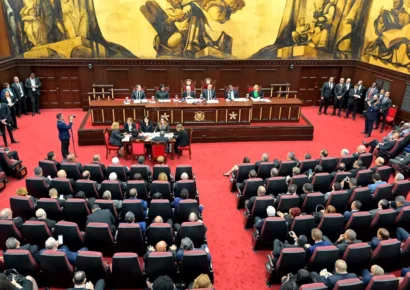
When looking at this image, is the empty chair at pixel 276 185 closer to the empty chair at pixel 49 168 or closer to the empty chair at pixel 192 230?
the empty chair at pixel 192 230

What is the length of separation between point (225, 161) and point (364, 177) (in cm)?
423

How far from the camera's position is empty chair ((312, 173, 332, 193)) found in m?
7.82

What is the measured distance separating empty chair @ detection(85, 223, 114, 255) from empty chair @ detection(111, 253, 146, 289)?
30.7 inches

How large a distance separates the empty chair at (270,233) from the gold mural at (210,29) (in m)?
10.1

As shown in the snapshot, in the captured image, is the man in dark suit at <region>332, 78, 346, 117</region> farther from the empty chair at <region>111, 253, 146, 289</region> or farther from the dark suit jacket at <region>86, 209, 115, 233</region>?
the empty chair at <region>111, 253, 146, 289</region>

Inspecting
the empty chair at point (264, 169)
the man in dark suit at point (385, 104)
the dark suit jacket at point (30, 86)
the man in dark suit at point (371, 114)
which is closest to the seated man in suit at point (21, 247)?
the empty chair at point (264, 169)

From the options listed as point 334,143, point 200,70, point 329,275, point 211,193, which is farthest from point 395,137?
point 200,70

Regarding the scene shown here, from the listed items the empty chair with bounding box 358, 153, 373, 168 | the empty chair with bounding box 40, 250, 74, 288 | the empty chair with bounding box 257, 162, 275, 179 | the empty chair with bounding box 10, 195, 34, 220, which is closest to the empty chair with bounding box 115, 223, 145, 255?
the empty chair with bounding box 40, 250, 74, 288

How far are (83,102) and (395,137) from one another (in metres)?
12.4

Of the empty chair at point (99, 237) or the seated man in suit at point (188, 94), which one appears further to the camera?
the seated man in suit at point (188, 94)

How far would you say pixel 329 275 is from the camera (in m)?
5.03

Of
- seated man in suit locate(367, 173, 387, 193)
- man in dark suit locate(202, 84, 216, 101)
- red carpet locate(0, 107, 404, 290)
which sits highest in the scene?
man in dark suit locate(202, 84, 216, 101)

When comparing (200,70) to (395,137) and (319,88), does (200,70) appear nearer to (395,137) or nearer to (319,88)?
(319,88)

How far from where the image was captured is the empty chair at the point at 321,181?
25.7 feet
